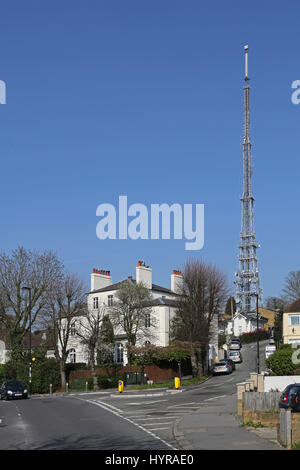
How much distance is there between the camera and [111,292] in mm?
73562

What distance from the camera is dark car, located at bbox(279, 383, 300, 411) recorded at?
21.2m

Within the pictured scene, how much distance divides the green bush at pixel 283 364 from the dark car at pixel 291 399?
14039 mm

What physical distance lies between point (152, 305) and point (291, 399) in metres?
47.8

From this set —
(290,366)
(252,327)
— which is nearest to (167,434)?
(290,366)

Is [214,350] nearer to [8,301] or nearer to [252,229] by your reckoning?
[8,301]

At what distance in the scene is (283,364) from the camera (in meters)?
36.1

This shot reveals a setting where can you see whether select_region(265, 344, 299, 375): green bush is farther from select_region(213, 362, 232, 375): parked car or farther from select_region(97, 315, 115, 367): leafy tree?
select_region(97, 315, 115, 367): leafy tree

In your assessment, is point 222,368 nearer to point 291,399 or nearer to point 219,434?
point 291,399

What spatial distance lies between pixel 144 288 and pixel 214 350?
52.6ft

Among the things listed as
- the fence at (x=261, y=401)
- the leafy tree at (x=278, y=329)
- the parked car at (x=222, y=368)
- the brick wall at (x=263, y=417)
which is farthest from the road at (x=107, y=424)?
the leafy tree at (x=278, y=329)

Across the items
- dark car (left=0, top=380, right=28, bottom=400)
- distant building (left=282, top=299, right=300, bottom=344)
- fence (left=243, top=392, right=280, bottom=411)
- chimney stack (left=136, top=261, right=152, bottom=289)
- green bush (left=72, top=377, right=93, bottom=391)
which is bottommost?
green bush (left=72, top=377, right=93, bottom=391)

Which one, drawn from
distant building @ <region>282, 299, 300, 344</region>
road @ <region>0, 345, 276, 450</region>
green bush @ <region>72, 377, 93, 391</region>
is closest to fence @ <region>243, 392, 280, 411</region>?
road @ <region>0, 345, 276, 450</region>

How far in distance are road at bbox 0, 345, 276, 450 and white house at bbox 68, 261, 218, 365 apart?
2700cm

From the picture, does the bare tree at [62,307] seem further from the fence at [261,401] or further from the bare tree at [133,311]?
the fence at [261,401]
